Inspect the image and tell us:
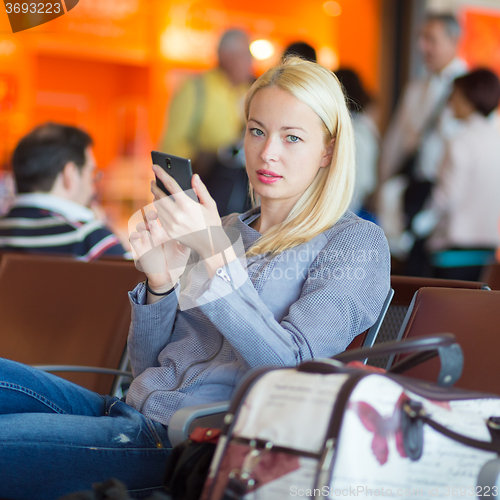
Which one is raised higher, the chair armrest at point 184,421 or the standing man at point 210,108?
the standing man at point 210,108

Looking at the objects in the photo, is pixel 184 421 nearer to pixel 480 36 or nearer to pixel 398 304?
pixel 398 304

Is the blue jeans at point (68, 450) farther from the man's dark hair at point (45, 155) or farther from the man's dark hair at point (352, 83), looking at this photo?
the man's dark hair at point (352, 83)

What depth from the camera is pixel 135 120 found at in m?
9.48

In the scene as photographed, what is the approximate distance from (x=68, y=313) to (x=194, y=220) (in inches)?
37.3

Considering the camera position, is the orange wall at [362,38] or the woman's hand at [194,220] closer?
the woman's hand at [194,220]

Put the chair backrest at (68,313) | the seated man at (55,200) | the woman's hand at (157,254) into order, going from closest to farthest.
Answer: the woman's hand at (157,254), the chair backrest at (68,313), the seated man at (55,200)

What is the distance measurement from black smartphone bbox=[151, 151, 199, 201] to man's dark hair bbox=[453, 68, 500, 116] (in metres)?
2.50

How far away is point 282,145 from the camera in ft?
5.19

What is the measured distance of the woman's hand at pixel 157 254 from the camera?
153 centimetres

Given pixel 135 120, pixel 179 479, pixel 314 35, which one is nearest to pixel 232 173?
pixel 179 479

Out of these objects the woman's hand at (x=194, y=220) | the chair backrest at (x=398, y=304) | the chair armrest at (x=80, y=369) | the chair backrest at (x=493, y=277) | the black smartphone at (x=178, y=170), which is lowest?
the chair armrest at (x=80, y=369)

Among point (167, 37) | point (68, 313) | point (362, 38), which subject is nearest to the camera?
point (68, 313)

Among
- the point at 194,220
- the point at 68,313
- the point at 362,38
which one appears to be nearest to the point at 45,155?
the point at 68,313

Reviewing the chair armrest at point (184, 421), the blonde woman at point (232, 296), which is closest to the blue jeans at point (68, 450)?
the blonde woman at point (232, 296)
